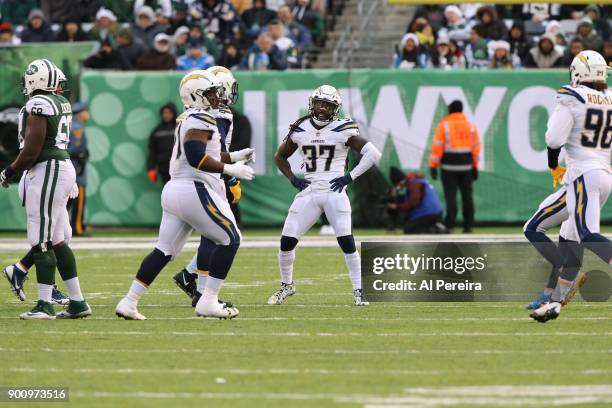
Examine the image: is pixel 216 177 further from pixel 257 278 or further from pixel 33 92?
pixel 257 278

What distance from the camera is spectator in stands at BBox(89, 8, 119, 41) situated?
21.6 meters

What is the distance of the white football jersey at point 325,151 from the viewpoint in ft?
35.2

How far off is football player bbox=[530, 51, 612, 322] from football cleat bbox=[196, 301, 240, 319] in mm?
2119

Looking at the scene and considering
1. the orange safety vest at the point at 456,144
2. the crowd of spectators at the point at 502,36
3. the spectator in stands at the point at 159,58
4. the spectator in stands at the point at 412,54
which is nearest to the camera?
the orange safety vest at the point at 456,144

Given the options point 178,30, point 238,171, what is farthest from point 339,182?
point 178,30

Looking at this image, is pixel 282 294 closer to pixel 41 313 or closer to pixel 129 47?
pixel 41 313

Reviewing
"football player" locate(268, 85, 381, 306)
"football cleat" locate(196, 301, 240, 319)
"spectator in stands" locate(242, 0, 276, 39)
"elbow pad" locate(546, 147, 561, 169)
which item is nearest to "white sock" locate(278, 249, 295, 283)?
"football player" locate(268, 85, 381, 306)

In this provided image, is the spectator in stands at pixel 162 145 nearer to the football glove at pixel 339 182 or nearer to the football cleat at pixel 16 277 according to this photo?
the football cleat at pixel 16 277

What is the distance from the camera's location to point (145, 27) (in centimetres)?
2188

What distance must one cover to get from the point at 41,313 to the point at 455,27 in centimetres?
1280

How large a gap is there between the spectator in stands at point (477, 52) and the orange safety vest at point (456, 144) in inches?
Answer: 71.3

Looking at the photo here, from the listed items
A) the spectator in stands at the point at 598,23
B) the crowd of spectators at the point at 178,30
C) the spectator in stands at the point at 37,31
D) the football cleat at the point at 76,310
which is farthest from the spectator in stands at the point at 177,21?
the football cleat at the point at 76,310

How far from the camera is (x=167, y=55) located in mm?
20172

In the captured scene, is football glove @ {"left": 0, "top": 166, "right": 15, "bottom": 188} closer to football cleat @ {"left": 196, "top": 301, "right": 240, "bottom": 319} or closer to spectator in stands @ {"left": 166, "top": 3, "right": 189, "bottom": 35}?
football cleat @ {"left": 196, "top": 301, "right": 240, "bottom": 319}
